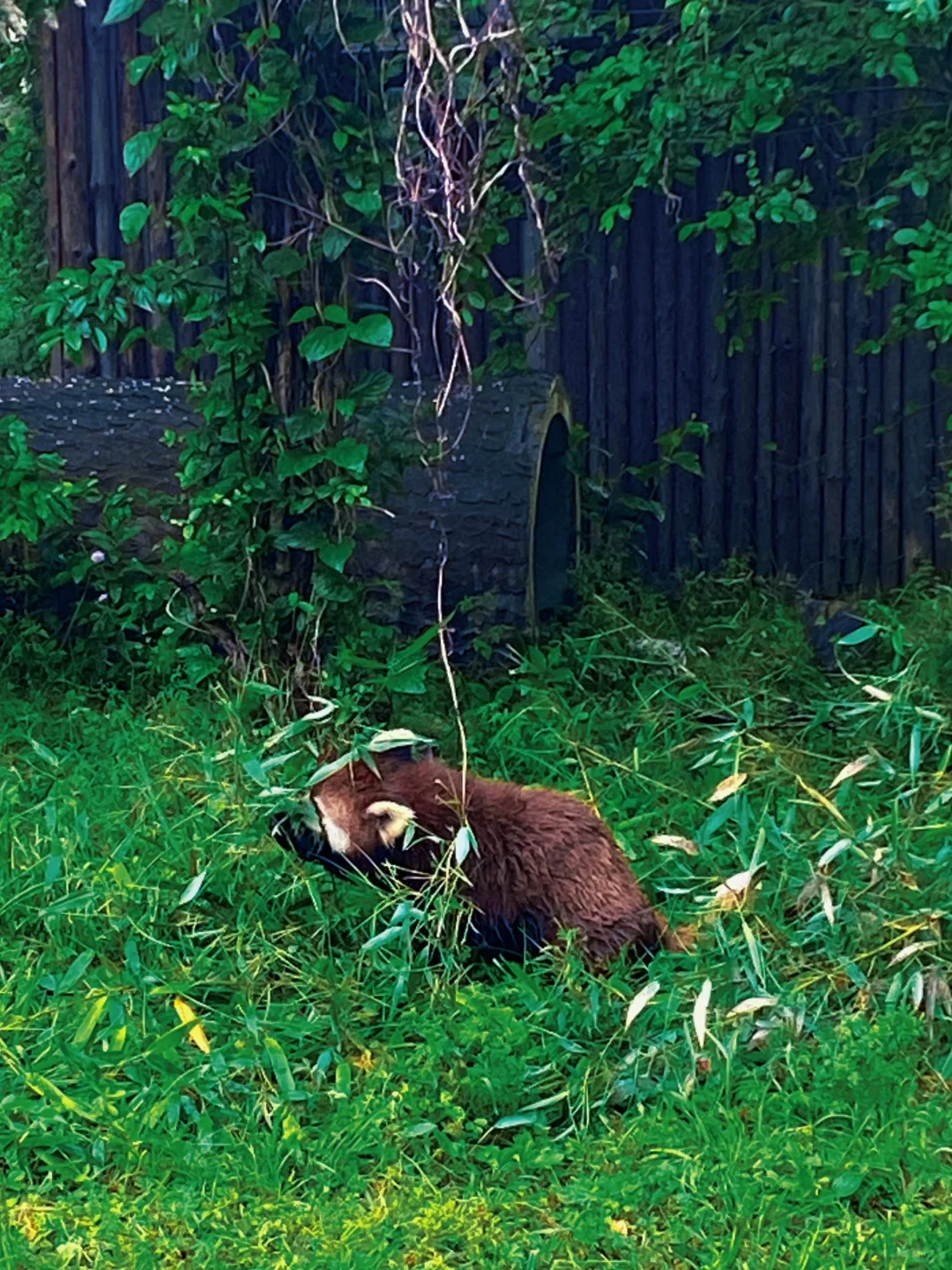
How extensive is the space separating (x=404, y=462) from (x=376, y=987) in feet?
5.76

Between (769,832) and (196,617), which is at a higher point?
(196,617)

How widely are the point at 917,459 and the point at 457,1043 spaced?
17.6 feet

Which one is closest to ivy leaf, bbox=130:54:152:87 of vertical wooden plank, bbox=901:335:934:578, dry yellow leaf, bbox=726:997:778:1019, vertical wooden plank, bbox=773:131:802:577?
dry yellow leaf, bbox=726:997:778:1019

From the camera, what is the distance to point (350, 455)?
15.0 ft

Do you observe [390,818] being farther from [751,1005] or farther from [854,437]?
[854,437]

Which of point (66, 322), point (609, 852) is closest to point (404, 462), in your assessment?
point (66, 322)

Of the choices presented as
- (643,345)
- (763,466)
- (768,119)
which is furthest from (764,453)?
(768,119)

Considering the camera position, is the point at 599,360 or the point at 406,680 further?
the point at 599,360

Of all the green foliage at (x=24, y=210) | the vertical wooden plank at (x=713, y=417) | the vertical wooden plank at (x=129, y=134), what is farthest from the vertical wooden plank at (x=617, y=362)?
the green foliage at (x=24, y=210)

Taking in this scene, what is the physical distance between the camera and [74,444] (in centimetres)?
627


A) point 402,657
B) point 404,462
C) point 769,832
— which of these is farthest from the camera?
point 404,462

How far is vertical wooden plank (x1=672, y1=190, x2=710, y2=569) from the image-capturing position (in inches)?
324

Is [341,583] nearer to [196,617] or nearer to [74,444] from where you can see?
[196,617]

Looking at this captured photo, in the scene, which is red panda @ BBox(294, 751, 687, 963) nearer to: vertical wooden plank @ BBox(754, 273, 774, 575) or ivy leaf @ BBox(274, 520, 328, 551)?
ivy leaf @ BBox(274, 520, 328, 551)
